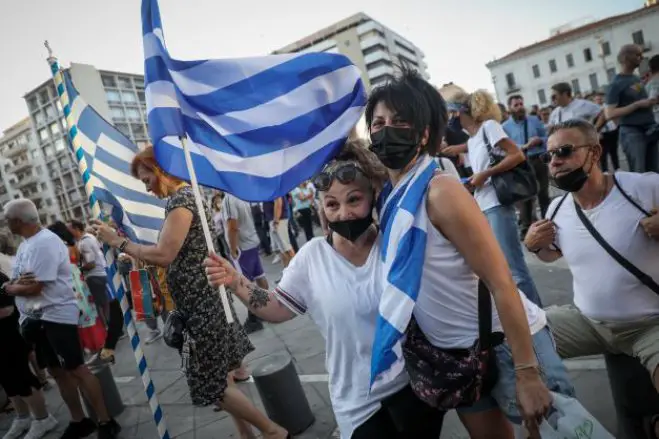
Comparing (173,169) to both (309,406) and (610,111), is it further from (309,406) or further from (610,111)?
(610,111)

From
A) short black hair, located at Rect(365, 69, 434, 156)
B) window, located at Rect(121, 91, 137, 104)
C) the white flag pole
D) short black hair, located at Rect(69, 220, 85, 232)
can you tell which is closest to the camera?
short black hair, located at Rect(365, 69, 434, 156)

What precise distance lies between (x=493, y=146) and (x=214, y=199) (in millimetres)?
6749

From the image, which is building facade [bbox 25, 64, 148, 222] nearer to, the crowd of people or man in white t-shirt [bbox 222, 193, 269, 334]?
man in white t-shirt [bbox 222, 193, 269, 334]

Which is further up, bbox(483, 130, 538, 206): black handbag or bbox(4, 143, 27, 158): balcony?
bbox(4, 143, 27, 158): balcony

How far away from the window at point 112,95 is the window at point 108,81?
125 centimetres

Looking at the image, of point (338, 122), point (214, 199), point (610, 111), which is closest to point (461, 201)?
point (338, 122)

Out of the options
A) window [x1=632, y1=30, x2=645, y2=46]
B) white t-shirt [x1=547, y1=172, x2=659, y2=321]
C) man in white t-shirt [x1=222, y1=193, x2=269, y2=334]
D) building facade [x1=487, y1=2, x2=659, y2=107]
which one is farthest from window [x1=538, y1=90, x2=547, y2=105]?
white t-shirt [x1=547, y1=172, x2=659, y2=321]

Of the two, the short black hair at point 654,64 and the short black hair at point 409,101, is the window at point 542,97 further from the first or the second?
the short black hair at point 409,101

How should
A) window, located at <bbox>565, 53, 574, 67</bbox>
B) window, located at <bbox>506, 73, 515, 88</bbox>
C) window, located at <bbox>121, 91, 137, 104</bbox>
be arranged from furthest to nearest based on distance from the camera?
window, located at <bbox>121, 91, 137, 104</bbox>
window, located at <bbox>506, 73, 515, 88</bbox>
window, located at <bbox>565, 53, 574, 67</bbox>

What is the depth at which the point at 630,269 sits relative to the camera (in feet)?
6.16

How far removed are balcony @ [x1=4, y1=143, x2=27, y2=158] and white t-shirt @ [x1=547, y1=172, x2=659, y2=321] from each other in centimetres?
10013

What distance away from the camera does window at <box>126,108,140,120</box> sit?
7619 cm

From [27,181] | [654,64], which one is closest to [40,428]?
[654,64]

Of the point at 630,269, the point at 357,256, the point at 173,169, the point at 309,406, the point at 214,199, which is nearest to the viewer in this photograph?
the point at 357,256
